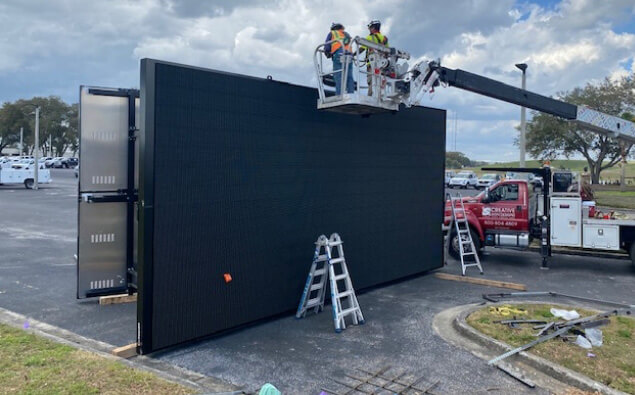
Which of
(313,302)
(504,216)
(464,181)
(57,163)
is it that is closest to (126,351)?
(313,302)

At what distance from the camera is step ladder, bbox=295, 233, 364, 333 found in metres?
7.50

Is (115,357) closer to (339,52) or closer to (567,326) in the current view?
(339,52)

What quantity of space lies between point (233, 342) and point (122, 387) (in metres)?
1.95

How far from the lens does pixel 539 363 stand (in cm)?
596

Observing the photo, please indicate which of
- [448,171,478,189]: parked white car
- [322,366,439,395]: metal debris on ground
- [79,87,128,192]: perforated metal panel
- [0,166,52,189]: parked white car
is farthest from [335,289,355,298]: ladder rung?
[448,171,478,189]: parked white car

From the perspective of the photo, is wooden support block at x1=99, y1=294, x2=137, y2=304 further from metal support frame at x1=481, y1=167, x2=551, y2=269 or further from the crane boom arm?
metal support frame at x1=481, y1=167, x2=551, y2=269

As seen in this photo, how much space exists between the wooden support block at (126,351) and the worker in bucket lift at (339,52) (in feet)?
15.4

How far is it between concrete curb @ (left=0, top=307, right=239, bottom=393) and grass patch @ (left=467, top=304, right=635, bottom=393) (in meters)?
3.84

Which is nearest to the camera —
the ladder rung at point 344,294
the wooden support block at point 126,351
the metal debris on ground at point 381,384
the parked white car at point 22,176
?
the metal debris on ground at point 381,384

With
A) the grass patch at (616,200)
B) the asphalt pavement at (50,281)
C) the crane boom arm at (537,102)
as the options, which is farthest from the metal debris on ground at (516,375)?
the grass patch at (616,200)

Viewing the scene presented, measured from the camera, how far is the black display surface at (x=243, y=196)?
6297 millimetres

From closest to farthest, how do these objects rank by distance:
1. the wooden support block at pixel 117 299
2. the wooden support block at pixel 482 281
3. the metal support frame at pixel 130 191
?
the metal support frame at pixel 130 191
the wooden support block at pixel 117 299
the wooden support block at pixel 482 281

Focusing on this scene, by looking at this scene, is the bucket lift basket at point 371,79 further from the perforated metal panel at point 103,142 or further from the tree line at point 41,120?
the tree line at point 41,120

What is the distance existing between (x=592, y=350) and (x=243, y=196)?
16.5 ft
